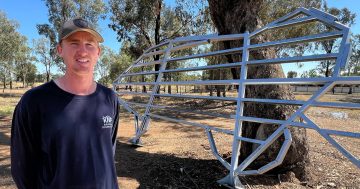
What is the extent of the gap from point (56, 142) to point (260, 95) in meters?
3.68

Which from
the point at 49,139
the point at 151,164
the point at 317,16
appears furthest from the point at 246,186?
the point at 49,139

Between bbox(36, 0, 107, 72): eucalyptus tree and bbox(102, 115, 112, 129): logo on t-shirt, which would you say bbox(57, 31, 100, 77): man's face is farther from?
bbox(36, 0, 107, 72): eucalyptus tree

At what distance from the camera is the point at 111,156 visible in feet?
7.00

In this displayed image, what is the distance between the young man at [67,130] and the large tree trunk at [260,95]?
10.7 feet

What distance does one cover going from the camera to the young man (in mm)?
1892

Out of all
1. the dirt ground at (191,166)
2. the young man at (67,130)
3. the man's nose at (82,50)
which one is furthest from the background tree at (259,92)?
the man's nose at (82,50)

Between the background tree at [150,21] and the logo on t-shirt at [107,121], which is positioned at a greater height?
the background tree at [150,21]

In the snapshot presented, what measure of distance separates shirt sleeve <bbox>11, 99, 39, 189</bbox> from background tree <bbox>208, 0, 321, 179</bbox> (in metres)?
3.55

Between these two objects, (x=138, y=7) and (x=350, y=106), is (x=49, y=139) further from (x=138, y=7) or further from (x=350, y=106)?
(x=138, y=7)

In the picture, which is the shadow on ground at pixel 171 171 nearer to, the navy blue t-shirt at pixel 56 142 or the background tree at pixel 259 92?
the background tree at pixel 259 92

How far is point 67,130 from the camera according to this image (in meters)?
1.91

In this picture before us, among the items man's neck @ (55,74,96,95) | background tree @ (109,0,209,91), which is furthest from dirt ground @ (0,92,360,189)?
background tree @ (109,0,209,91)

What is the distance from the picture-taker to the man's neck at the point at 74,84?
6.58 ft

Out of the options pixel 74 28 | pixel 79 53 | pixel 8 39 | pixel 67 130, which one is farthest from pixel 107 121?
pixel 8 39
